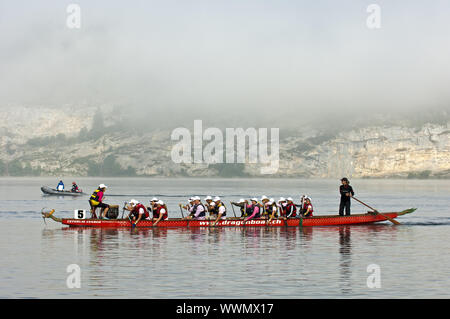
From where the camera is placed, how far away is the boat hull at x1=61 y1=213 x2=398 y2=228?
203ft

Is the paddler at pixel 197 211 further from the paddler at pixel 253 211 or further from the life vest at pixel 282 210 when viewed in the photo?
the life vest at pixel 282 210

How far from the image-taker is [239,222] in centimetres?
6362

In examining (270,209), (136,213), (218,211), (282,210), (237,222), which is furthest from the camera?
(282,210)

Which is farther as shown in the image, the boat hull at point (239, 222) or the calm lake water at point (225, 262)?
the boat hull at point (239, 222)

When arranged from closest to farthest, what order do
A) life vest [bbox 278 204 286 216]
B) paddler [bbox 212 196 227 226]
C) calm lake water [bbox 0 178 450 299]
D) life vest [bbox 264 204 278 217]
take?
calm lake water [bbox 0 178 450 299] < paddler [bbox 212 196 227 226] < life vest [bbox 264 204 278 217] < life vest [bbox 278 204 286 216]

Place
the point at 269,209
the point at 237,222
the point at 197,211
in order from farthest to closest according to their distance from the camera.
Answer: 1. the point at 269,209
2. the point at 197,211
3. the point at 237,222

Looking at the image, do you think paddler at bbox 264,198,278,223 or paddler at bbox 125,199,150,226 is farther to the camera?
paddler at bbox 264,198,278,223

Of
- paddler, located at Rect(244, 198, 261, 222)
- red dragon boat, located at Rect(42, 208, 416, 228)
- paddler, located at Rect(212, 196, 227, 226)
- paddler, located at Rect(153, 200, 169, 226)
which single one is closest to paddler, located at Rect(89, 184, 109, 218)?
red dragon boat, located at Rect(42, 208, 416, 228)

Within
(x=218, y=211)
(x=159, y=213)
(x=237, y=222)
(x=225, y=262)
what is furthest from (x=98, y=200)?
(x=225, y=262)

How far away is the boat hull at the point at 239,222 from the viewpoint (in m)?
62.0

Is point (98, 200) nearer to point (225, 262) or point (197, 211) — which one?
point (197, 211)

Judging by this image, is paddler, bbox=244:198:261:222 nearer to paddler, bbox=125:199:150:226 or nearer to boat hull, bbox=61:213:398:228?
boat hull, bbox=61:213:398:228

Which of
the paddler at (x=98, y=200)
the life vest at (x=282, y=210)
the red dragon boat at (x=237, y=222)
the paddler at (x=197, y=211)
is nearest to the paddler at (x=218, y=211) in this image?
the red dragon boat at (x=237, y=222)

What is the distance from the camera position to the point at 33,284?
112 feet
